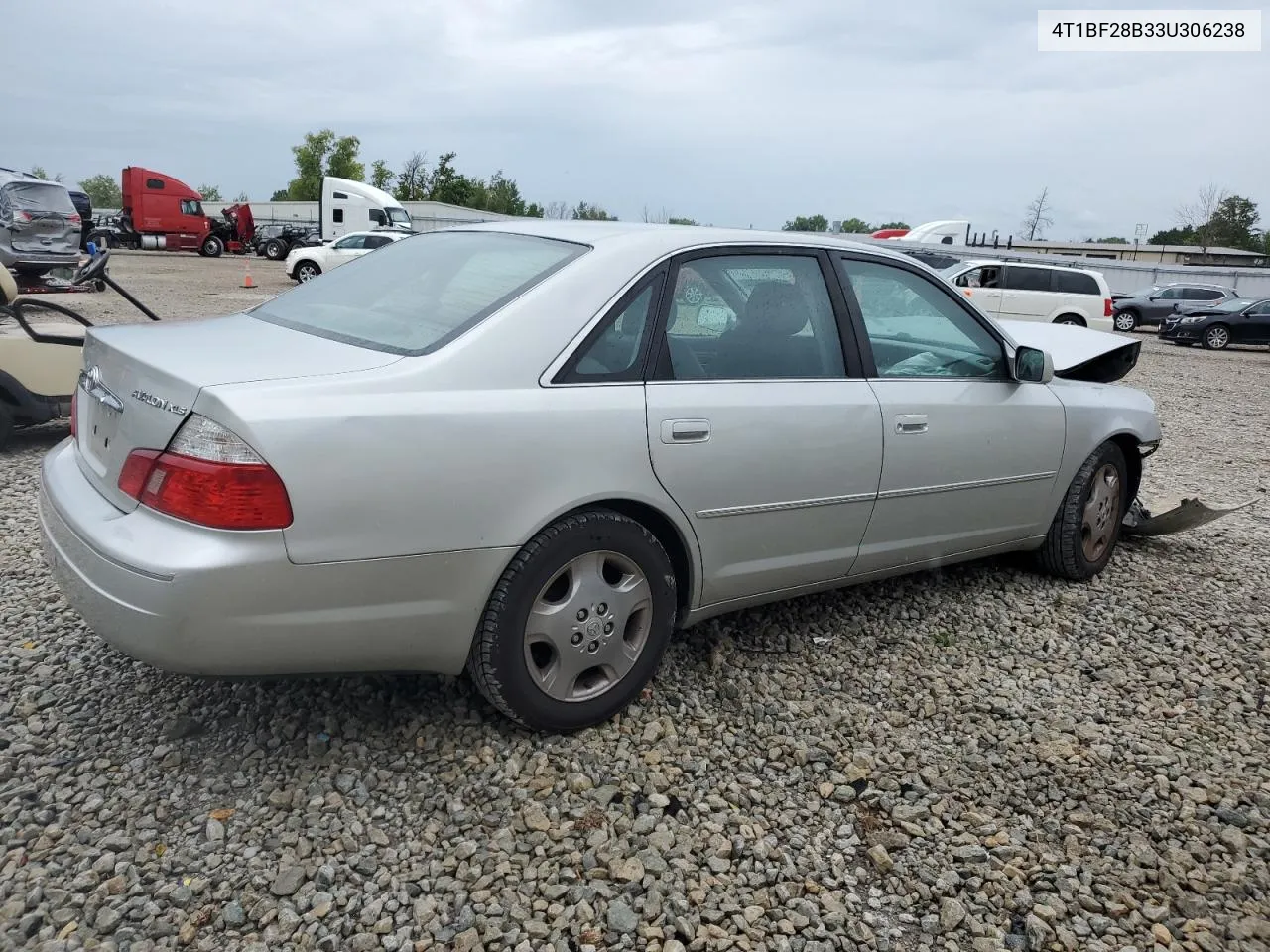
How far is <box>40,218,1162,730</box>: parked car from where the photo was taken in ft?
7.54

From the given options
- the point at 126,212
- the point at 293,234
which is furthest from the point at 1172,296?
the point at 126,212

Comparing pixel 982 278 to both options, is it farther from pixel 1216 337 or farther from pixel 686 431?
pixel 686 431

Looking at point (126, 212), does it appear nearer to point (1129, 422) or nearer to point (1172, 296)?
point (1172, 296)

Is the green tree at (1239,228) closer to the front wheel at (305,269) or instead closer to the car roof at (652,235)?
the front wheel at (305,269)

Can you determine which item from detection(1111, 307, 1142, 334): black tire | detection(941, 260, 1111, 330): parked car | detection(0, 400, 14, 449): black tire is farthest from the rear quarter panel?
detection(1111, 307, 1142, 334): black tire

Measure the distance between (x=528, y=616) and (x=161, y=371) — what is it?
3.77 feet

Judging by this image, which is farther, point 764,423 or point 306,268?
point 306,268

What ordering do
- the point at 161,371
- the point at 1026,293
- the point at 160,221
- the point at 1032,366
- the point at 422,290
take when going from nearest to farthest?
the point at 161,371
the point at 422,290
the point at 1032,366
the point at 1026,293
the point at 160,221

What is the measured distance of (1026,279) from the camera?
18.3 m

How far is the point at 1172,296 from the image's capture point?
25188mm

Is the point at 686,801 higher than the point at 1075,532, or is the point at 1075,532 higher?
the point at 1075,532

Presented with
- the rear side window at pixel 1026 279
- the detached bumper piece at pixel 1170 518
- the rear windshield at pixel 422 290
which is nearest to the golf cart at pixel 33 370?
the rear windshield at pixel 422 290

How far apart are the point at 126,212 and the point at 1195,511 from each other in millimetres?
41221

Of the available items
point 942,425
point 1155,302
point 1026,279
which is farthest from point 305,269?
point 942,425
